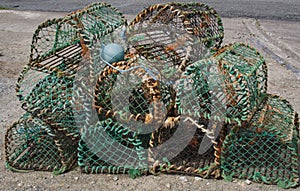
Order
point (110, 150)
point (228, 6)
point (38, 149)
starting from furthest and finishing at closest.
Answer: point (228, 6)
point (38, 149)
point (110, 150)

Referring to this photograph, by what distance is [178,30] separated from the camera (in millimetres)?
3930

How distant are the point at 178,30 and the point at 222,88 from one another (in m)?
0.83

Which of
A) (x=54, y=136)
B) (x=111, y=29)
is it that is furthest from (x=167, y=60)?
(x=54, y=136)

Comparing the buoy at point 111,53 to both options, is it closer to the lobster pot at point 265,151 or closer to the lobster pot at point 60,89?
the lobster pot at point 60,89

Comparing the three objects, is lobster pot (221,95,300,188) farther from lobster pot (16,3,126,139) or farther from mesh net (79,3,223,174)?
lobster pot (16,3,126,139)

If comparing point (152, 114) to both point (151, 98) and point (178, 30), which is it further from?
point (178, 30)

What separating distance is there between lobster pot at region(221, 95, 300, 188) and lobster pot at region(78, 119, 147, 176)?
75 cm

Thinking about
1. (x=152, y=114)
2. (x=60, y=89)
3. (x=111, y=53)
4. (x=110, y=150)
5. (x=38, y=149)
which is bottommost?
(x=38, y=149)

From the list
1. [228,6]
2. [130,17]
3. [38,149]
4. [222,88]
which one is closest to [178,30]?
[222,88]

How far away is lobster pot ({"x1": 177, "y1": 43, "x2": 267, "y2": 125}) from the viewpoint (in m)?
3.13

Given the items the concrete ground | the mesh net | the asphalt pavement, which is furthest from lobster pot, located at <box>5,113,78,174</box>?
the asphalt pavement

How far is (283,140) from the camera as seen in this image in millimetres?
3273

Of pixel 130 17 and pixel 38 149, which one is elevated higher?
pixel 130 17

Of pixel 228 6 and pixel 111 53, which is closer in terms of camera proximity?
pixel 111 53
